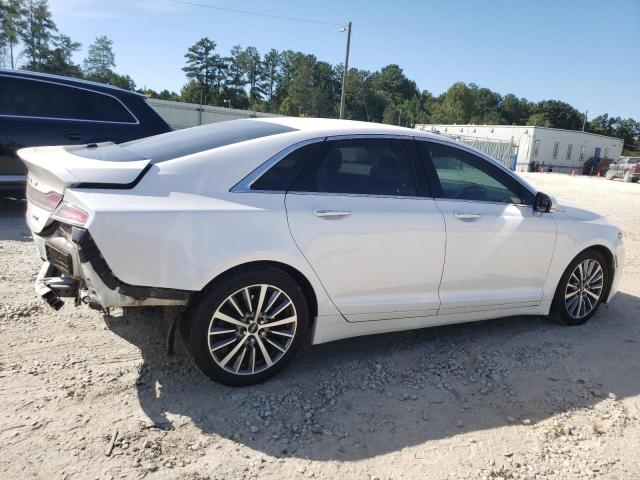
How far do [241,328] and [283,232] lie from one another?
624 mm

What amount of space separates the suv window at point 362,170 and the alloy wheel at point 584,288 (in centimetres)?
197

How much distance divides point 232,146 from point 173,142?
495 millimetres

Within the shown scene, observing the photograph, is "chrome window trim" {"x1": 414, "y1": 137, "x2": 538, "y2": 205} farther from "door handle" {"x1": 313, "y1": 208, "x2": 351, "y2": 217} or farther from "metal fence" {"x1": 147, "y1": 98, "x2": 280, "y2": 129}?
"metal fence" {"x1": 147, "y1": 98, "x2": 280, "y2": 129}

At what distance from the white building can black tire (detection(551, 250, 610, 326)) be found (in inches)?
1735

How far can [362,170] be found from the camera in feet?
11.4

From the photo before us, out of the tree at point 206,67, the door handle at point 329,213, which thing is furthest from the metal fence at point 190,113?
the tree at point 206,67

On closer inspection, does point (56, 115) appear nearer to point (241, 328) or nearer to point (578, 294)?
point (241, 328)

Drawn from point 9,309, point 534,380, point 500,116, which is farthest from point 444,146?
point 500,116

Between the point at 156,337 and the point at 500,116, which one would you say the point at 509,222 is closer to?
the point at 156,337

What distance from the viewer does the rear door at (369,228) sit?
3.15 metres

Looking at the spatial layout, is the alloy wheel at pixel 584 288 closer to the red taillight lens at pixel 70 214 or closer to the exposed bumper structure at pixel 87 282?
the exposed bumper structure at pixel 87 282

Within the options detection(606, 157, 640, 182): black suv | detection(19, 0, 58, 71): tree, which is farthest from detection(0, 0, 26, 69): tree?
detection(606, 157, 640, 182): black suv

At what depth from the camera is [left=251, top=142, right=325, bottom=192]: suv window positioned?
307 centimetres

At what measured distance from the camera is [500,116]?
12950 centimetres
